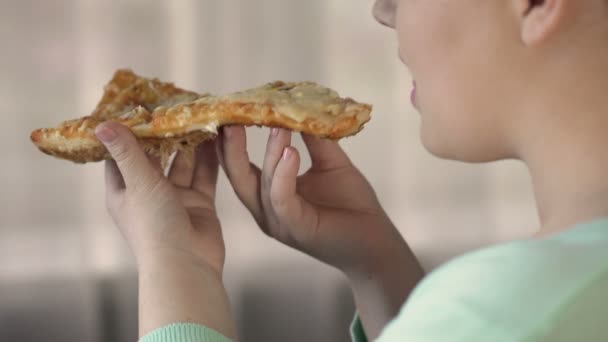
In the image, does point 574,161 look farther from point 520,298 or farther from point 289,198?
point 289,198

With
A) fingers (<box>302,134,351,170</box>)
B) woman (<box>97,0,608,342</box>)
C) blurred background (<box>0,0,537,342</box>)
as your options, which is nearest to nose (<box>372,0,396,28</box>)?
woman (<box>97,0,608,342</box>)

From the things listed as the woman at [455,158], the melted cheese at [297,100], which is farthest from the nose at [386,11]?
the melted cheese at [297,100]

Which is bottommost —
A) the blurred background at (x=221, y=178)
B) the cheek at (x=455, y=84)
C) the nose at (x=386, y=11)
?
the blurred background at (x=221, y=178)

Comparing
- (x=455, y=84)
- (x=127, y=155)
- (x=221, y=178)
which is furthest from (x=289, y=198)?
(x=221, y=178)

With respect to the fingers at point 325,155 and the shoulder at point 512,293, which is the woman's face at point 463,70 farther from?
the fingers at point 325,155

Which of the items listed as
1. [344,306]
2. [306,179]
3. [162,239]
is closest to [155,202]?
[162,239]

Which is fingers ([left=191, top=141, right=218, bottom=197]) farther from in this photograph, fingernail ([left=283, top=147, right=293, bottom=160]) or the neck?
the neck
